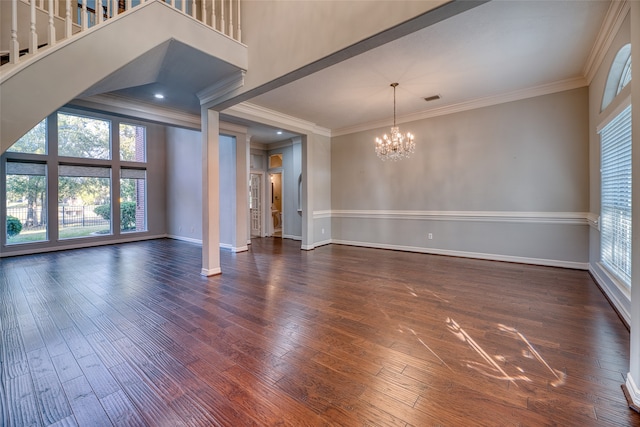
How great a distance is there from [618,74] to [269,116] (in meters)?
5.07

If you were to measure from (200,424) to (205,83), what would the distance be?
3951 mm

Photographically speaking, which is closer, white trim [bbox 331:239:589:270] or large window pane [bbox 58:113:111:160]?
white trim [bbox 331:239:589:270]

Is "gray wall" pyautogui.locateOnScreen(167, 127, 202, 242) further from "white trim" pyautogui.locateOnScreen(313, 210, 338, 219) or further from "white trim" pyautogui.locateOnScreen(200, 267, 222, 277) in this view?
"white trim" pyautogui.locateOnScreen(200, 267, 222, 277)

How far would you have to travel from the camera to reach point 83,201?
22.6ft

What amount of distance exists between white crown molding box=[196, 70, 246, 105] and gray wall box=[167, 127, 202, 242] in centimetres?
358

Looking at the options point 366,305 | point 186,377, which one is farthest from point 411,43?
point 186,377

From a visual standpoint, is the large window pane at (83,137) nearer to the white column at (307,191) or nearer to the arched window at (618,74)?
the white column at (307,191)

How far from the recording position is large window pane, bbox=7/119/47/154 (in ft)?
19.2

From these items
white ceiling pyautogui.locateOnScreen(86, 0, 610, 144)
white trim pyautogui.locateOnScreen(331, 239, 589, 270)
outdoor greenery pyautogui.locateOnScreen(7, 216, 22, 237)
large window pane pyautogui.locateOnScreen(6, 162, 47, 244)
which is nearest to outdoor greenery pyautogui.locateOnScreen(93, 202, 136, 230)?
large window pane pyautogui.locateOnScreen(6, 162, 47, 244)

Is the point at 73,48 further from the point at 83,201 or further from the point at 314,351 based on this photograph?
the point at 83,201

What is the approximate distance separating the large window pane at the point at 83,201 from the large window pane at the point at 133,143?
70 centimetres

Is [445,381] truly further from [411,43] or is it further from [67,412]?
[411,43]

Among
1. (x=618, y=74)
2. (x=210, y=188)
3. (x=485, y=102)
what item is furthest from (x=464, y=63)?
(x=210, y=188)

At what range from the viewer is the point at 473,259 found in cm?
515
